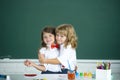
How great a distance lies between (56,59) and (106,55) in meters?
1.75

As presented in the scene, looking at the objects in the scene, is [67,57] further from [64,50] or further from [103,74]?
[103,74]

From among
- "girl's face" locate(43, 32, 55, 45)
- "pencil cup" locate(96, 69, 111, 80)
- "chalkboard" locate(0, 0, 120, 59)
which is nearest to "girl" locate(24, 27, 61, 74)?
"girl's face" locate(43, 32, 55, 45)

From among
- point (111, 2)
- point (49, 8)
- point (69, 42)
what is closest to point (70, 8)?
point (49, 8)

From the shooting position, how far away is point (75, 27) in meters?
4.61

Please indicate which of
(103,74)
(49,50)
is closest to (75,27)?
(49,50)

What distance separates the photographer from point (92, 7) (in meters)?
4.61

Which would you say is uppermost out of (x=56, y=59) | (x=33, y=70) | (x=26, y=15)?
(x=26, y=15)

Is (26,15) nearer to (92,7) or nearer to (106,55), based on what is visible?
(92,7)

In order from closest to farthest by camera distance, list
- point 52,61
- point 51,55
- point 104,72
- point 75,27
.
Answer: point 104,72 → point 52,61 → point 51,55 → point 75,27

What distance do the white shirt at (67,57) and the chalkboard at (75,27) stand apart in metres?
1.51

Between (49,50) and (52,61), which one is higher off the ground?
(49,50)

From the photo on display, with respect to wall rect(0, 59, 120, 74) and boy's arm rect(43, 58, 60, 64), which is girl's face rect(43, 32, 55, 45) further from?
wall rect(0, 59, 120, 74)

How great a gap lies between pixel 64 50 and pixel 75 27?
1.61 metres

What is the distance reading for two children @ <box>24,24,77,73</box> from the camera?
303cm
